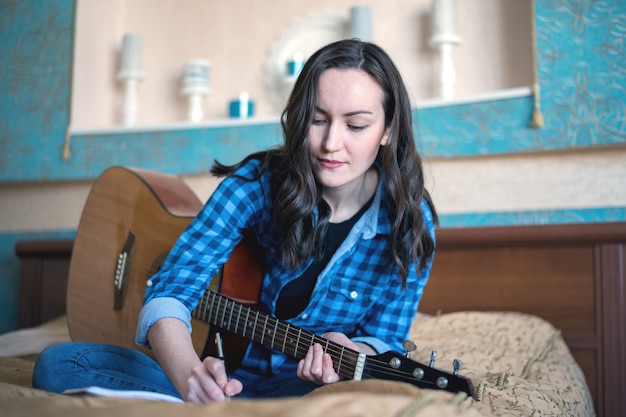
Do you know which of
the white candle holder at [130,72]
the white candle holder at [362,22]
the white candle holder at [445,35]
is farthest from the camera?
the white candle holder at [130,72]

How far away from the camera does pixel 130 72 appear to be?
2924 millimetres

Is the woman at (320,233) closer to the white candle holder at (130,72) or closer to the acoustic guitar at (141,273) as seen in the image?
the acoustic guitar at (141,273)

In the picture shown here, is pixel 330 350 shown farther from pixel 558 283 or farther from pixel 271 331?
pixel 558 283

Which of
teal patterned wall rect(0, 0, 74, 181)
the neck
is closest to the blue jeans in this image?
the neck

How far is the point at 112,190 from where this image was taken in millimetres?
1920

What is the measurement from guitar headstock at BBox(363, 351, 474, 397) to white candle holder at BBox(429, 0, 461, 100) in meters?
1.55

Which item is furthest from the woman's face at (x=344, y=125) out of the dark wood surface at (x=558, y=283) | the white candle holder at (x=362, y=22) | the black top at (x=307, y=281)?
the white candle holder at (x=362, y=22)

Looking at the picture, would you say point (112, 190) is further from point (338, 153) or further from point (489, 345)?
point (489, 345)

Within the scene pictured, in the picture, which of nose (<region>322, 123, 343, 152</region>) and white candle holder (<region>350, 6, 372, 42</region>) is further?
white candle holder (<region>350, 6, 372, 42</region>)

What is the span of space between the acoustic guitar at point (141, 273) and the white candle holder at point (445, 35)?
103 centimetres

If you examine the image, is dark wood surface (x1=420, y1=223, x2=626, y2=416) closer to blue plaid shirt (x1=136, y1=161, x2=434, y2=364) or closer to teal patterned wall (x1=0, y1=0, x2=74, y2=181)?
blue plaid shirt (x1=136, y1=161, x2=434, y2=364)

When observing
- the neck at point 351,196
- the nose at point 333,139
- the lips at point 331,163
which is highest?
the nose at point 333,139

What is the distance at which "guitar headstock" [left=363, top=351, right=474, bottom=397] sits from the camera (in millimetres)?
978

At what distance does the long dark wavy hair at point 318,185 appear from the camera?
1.28 m
